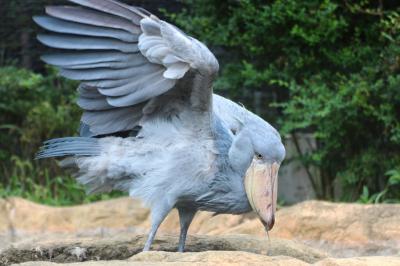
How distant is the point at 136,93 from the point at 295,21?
2729 mm

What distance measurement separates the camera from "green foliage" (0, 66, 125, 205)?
676cm

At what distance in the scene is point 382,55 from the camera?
5855 mm

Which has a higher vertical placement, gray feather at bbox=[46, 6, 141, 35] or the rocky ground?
gray feather at bbox=[46, 6, 141, 35]

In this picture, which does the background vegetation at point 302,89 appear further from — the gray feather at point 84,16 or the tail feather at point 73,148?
the gray feather at point 84,16

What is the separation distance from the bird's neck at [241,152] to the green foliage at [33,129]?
3303 millimetres

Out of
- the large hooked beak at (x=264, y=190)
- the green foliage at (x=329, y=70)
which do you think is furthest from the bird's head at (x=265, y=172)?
the green foliage at (x=329, y=70)

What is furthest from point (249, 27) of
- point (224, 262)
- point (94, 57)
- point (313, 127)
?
point (224, 262)

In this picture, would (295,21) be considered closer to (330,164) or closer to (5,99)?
(330,164)

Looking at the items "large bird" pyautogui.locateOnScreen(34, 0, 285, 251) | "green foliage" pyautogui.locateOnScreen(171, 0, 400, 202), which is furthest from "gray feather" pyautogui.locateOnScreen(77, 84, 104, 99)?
"green foliage" pyautogui.locateOnScreen(171, 0, 400, 202)

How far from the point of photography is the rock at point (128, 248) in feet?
12.1

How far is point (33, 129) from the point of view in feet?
22.7

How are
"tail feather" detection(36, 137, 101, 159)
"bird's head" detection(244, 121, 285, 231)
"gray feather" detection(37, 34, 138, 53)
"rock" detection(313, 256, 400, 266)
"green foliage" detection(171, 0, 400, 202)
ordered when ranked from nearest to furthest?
1. "rock" detection(313, 256, 400, 266)
2. "bird's head" detection(244, 121, 285, 231)
3. "gray feather" detection(37, 34, 138, 53)
4. "tail feather" detection(36, 137, 101, 159)
5. "green foliage" detection(171, 0, 400, 202)

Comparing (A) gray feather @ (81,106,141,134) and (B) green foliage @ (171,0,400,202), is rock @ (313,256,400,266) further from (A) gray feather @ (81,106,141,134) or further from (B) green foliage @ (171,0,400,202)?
(B) green foliage @ (171,0,400,202)

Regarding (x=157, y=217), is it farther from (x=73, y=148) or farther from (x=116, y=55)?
(x=116, y=55)
